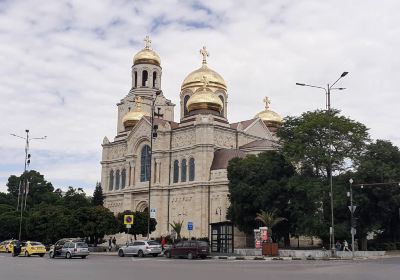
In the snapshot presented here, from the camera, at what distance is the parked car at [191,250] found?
3833 cm

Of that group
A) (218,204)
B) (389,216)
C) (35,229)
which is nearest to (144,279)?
(389,216)

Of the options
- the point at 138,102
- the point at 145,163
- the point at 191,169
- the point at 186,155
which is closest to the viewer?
the point at 191,169

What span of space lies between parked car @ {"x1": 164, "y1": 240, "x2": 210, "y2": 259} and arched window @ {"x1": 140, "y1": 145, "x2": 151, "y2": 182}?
109 feet

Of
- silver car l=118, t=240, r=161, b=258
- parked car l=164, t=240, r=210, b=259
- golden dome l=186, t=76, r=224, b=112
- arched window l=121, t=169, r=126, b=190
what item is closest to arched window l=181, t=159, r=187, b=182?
golden dome l=186, t=76, r=224, b=112

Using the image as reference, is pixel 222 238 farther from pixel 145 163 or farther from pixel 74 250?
pixel 145 163

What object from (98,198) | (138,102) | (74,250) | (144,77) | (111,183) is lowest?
(74,250)

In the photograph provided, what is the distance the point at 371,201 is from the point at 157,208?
1175 inches

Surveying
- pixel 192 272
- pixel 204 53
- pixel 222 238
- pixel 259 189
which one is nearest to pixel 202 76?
pixel 204 53

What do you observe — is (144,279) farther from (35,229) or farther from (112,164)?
(112,164)

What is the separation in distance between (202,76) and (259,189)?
3161cm

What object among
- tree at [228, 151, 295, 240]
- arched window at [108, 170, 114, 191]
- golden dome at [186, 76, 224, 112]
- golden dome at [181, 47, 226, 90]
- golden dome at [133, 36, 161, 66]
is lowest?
tree at [228, 151, 295, 240]

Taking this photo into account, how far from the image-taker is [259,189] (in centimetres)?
5206

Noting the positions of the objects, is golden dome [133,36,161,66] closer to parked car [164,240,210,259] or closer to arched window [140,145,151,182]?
arched window [140,145,151,182]

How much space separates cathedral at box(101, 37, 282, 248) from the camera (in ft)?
211
